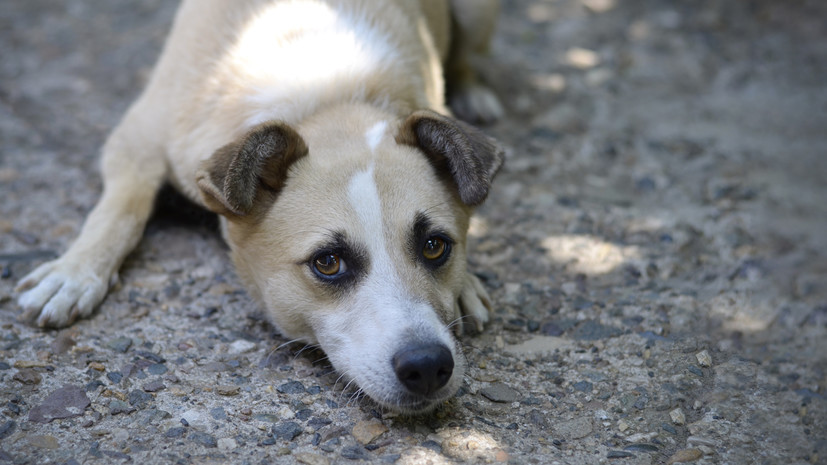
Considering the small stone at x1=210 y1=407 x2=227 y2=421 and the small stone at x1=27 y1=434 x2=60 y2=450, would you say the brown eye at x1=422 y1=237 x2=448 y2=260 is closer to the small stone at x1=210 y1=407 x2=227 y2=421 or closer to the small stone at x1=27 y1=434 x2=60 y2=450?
the small stone at x1=210 y1=407 x2=227 y2=421

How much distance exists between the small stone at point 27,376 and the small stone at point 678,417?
8.08ft

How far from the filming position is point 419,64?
12.5 feet

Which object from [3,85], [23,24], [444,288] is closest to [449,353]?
[444,288]

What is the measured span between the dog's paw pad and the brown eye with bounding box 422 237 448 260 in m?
0.39

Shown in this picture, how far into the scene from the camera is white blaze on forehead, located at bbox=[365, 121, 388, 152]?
308cm

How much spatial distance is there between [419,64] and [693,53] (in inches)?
135

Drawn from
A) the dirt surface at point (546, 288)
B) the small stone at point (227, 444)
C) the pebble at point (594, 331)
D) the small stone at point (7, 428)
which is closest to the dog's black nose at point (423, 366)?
the dirt surface at point (546, 288)

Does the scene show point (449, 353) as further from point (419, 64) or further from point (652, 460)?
point (419, 64)

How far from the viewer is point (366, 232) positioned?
9.27ft

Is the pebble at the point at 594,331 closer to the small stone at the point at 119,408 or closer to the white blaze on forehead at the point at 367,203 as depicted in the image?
the white blaze on forehead at the point at 367,203

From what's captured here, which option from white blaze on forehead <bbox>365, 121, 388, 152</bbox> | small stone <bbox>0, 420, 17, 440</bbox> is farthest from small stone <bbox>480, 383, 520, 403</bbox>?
small stone <bbox>0, 420, 17, 440</bbox>

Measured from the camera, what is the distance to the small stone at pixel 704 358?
3146mm

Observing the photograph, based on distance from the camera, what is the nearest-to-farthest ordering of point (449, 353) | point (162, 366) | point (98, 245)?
point (449, 353), point (162, 366), point (98, 245)

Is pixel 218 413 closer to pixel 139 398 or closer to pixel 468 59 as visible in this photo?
pixel 139 398
